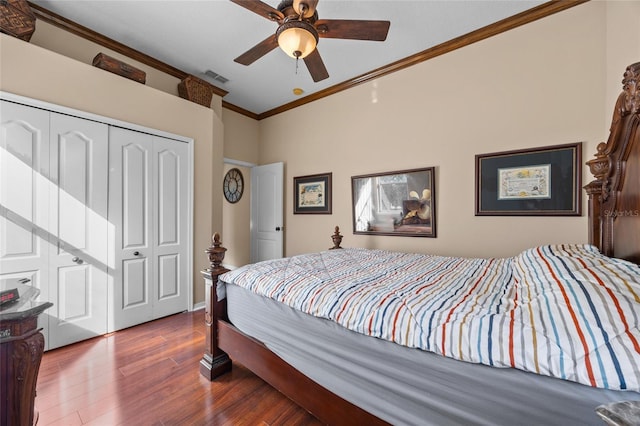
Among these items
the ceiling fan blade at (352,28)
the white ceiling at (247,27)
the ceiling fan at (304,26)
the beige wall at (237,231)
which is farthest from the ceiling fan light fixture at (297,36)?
Answer: the beige wall at (237,231)

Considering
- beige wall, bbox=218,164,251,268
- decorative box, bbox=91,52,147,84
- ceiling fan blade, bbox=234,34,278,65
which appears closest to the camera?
ceiling fan blade, bbox=234,34,278,65

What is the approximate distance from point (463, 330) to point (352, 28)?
203 centimetres

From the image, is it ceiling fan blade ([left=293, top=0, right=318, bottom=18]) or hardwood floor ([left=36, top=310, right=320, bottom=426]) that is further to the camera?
ceiling fan blade ([left=293, top=0, right=318, bottom=18])

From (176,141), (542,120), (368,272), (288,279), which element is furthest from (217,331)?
(542,120)

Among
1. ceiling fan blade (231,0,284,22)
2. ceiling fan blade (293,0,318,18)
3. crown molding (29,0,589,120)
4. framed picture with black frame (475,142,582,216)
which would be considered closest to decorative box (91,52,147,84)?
crown molding (29,0,589,120)

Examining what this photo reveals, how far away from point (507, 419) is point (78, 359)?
9.48 ft

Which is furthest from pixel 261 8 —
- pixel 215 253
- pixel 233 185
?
pixel 233 185

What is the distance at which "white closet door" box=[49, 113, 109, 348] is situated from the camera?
2.25m

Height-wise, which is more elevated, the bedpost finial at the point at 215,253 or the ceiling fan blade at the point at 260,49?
the ceiling fan blade at the point at 260,49

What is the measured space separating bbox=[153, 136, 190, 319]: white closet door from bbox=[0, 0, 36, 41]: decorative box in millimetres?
1174

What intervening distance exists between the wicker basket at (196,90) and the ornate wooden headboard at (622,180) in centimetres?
379

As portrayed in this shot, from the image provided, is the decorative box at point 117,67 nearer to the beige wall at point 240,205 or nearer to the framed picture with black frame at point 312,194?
the beige wall at point 240,205

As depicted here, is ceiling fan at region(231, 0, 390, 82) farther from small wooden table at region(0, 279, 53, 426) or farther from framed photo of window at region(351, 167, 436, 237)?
small wooden table at region(0, 279, 53, 426)

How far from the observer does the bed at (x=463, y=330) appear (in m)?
0.76
